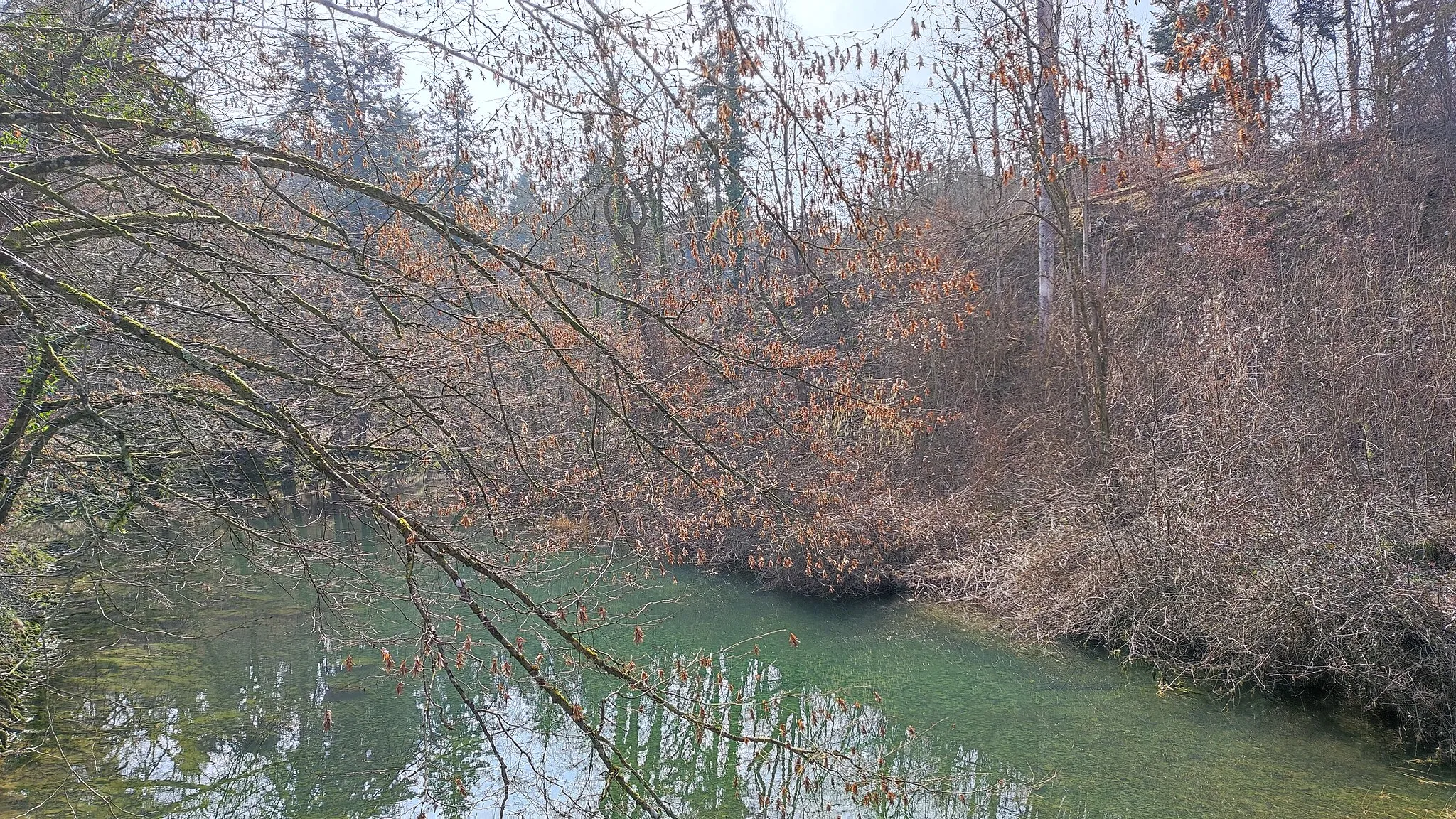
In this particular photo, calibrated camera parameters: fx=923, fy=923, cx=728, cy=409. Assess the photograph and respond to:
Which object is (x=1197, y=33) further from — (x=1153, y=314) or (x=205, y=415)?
(x=1153, y=314)

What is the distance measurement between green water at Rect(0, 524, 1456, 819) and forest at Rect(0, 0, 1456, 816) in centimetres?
26

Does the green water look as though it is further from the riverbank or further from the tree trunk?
the tree trunk

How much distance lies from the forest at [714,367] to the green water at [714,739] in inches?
10.3

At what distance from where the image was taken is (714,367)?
11.7 ft

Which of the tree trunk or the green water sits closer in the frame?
the tree trunk

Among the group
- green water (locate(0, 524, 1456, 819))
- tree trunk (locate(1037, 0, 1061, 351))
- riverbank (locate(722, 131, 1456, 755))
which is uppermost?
tree trunk (locate(1037, 0, 1061, 351))

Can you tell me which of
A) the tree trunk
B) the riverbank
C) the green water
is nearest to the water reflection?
the green water

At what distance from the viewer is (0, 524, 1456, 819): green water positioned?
695 centimetres

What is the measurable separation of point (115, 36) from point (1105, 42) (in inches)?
196

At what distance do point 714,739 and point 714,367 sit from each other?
20.9 feet

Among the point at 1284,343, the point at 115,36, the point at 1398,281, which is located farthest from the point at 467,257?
the point at 1398,281

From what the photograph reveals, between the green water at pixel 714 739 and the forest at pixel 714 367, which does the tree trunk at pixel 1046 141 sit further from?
the green water at pixel 714 739

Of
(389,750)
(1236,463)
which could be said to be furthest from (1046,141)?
(389,750)

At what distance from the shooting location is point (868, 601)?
42.4 feet
